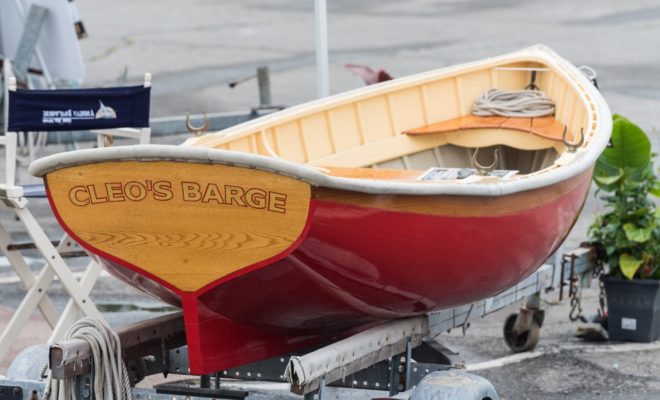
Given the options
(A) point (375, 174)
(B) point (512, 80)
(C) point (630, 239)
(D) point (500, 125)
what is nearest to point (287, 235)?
(A) point (375, 174)

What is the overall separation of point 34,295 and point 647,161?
3.77m

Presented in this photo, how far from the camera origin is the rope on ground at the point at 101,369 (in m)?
5.29

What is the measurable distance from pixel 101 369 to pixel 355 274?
116 centimetres

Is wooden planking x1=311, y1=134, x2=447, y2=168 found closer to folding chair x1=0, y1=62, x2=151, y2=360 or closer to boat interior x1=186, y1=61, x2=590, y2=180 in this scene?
boat interior x1=186, y1=61, x2=590, y2=180

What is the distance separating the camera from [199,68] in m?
18.8

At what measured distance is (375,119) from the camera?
7949 millimetres

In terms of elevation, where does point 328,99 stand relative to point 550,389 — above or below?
above

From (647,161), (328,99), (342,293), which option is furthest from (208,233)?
(647,161)

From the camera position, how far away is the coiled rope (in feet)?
27.6

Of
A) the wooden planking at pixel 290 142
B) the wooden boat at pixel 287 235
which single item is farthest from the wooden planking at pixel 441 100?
the wooden boat at pixel 287 235

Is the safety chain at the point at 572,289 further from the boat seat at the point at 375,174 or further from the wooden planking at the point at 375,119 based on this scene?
the wooden planking at the point at 375,119

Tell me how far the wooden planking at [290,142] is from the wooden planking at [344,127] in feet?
1.08

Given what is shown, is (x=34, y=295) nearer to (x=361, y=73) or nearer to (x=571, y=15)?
(x=361, y=73)

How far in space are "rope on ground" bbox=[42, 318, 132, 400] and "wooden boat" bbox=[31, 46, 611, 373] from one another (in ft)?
0.91
